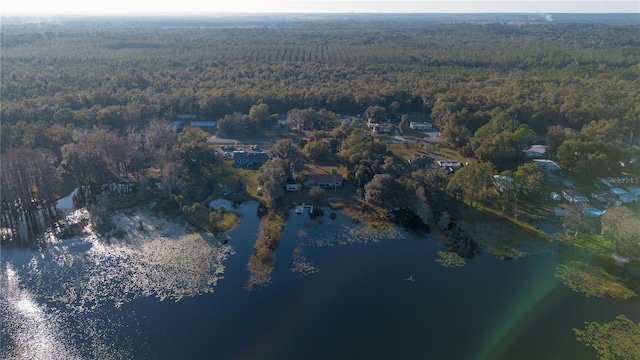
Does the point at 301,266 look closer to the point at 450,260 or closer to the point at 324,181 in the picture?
the point at 450,260

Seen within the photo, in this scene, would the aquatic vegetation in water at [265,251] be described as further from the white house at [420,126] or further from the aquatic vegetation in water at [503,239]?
the white house at [420,126]

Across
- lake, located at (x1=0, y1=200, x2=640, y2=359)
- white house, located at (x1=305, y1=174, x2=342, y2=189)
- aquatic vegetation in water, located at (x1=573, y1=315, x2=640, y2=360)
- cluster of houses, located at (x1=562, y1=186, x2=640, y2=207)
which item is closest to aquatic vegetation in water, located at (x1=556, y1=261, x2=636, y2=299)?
lake, located at (x1=0, y1=200, x2=640, y2=359)

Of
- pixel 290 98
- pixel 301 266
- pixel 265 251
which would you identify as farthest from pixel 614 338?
pixel 290 98

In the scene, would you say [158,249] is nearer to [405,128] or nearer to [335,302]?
[335,302]

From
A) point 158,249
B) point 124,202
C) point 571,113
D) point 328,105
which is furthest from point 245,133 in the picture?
point 571,113

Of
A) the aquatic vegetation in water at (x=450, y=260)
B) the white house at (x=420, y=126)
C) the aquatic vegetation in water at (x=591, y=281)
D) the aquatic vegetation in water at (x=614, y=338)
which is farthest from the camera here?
the white house at (x=420, y=126)

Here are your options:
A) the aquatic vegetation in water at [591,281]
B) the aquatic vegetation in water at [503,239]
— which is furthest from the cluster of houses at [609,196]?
the aquatic vegetation in water at [591,281]
